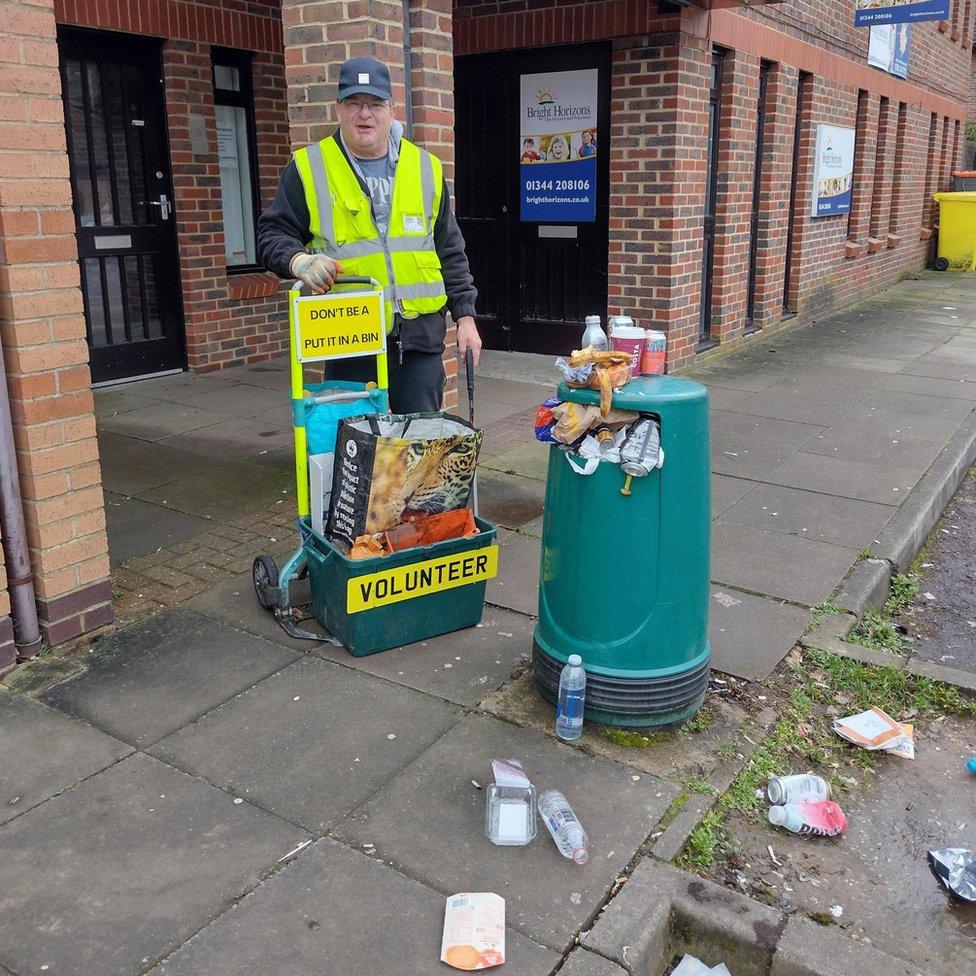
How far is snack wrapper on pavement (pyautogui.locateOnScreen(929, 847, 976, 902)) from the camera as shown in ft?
9.07

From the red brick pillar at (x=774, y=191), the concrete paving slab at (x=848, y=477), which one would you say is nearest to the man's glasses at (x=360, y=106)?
the concrete paving slab at (x=848, y=477)

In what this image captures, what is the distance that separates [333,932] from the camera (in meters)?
2.47

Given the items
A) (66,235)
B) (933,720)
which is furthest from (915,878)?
(66,235)

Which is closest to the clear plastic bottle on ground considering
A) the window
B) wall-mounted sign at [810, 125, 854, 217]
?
the window

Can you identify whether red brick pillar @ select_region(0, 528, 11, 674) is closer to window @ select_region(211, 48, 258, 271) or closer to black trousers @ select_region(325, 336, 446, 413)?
→ black trousers @ select_region(325, 336, 446, 413)

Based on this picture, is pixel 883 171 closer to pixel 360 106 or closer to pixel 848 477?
→ pixel 848 477

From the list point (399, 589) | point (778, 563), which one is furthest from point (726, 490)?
point (399, 589)

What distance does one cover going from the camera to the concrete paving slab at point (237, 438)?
21.4 feet

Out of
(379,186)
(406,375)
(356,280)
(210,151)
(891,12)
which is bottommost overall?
(406,375)

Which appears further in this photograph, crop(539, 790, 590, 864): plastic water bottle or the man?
→ the man

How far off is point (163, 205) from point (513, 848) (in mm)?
7050

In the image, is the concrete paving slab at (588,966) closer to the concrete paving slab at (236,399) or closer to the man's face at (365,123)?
the man's face at (365,123)

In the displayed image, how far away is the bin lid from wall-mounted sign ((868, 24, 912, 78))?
12.1 meters

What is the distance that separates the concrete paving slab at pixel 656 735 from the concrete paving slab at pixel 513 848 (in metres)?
0.06
